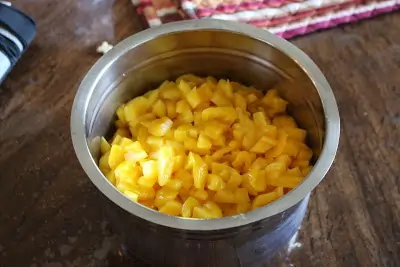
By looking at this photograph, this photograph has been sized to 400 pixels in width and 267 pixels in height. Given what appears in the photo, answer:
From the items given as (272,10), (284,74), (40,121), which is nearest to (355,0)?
(272,10)

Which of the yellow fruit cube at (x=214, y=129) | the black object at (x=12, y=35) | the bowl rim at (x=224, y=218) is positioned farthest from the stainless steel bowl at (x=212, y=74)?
the black object at (x=12, y=35)

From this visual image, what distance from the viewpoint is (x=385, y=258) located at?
0.79m

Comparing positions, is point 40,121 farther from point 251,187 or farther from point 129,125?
point 251,187

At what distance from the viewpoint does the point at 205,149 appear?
0.79 meters

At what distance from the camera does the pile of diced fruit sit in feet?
2.47

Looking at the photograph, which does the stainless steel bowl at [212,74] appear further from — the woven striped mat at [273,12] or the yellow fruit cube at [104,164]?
the woven striped mat at [273,12]

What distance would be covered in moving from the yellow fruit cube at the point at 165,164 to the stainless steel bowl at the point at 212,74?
0.24 feet

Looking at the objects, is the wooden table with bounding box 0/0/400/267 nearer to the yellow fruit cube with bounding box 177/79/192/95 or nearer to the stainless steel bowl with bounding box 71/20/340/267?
the stainless steel bowl with bounding box 71/20/340/267

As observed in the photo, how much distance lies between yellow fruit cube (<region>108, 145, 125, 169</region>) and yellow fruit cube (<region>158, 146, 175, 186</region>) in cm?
5

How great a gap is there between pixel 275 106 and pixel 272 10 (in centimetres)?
24

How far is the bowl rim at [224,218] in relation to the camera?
653 mm

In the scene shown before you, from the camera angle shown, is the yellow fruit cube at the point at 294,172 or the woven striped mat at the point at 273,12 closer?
the yellow fruit cube at the point at 294,172

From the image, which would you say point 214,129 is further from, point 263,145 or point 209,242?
point 209,242

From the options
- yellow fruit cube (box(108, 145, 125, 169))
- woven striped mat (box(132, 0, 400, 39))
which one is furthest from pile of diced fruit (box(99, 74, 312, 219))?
woven striped mat (box(132, 0, 400, 39))
